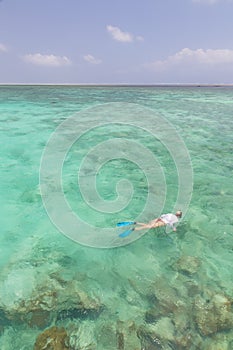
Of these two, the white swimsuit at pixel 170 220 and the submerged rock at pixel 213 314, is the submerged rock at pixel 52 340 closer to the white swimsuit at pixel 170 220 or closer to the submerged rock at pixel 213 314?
the submerged rock at pixel 213 314

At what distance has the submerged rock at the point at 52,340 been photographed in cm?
538

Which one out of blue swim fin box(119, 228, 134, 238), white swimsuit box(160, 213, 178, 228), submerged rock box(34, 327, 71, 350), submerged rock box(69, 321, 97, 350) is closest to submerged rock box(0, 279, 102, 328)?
submerged rock box(69, 321, 97, 350)

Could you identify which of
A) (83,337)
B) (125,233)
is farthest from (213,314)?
(125,233)

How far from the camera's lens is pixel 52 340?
550cm

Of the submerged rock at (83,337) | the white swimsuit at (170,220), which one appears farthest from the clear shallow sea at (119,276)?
the white swimsuit at (170,220)

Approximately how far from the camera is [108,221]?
34.0ft

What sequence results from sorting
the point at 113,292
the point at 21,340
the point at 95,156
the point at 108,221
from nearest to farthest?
1. the point at 21,340
2. the point at 113,292
3. the point at 108,221
4. the point at 95,156

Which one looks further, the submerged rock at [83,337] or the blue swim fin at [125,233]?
the blue swim fin at [125,233]

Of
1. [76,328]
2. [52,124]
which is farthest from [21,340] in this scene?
[52,124]

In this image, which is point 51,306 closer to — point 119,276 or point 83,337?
point 83,337

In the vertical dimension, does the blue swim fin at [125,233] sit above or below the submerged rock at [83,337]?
above

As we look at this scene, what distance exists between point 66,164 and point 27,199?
4.57 meters

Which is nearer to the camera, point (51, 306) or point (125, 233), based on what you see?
point (51, 306)

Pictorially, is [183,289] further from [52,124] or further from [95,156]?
[52,124]
